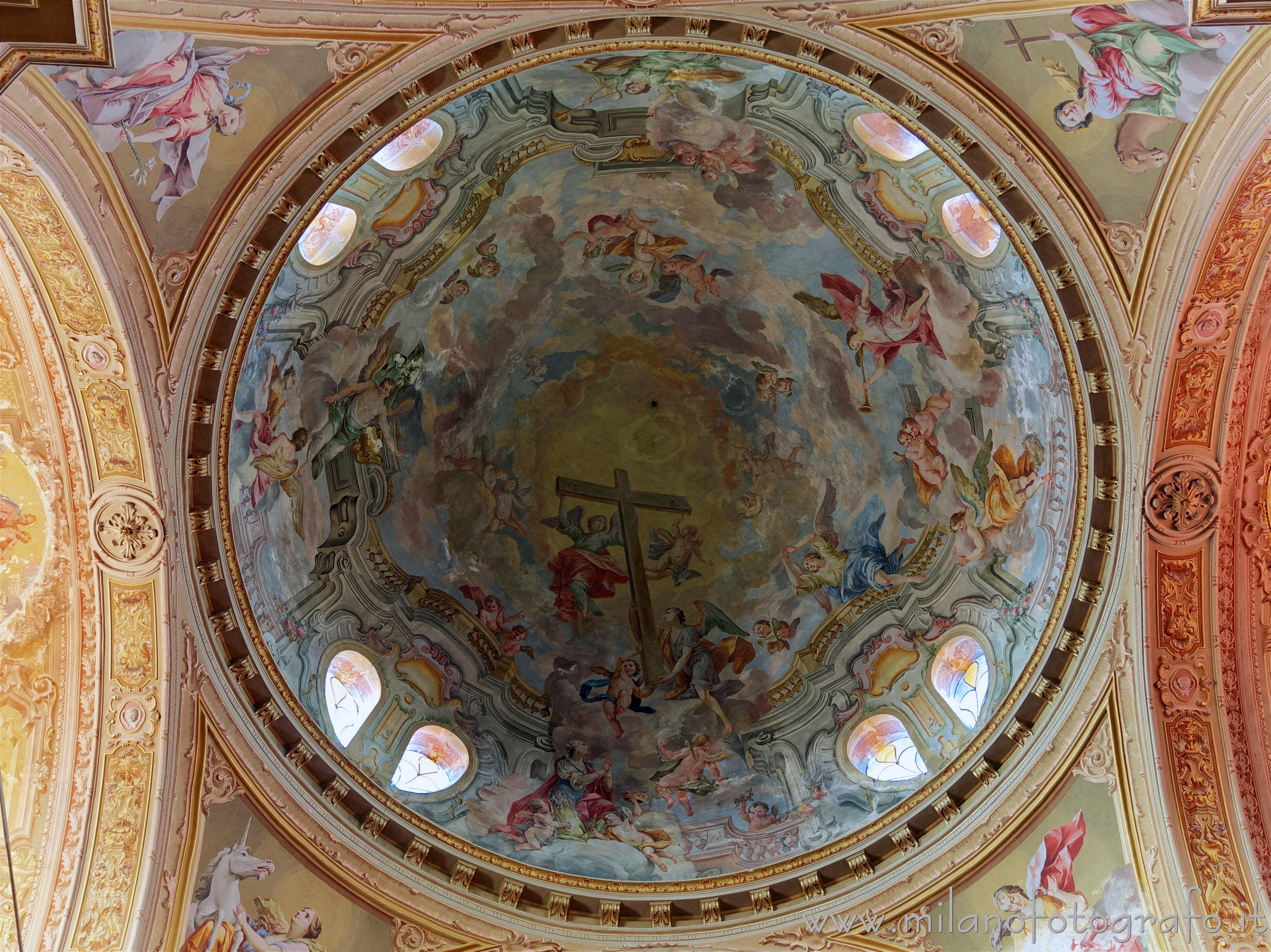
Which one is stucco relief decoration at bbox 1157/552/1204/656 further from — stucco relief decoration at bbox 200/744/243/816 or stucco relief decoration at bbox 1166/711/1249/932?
stucco relief decoration at bbox 200/744/243/816

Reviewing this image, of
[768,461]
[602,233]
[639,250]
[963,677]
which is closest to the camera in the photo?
[963,677]

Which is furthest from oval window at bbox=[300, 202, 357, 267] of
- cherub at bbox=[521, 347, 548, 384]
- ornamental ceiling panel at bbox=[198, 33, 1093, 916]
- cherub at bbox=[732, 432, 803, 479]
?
cherub at bbox=[732, 432, 803, 479]

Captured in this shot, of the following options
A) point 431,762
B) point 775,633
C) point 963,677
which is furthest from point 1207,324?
point 431,762

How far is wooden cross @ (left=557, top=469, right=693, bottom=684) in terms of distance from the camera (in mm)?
20516

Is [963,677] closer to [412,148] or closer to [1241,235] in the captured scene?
[1241,235]

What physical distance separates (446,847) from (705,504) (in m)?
8.12

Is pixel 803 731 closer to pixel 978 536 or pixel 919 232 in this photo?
pixel 978 536

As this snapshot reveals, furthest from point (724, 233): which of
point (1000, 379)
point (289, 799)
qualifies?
point (289, 799)

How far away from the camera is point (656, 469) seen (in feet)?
69.9

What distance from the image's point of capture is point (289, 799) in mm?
14672

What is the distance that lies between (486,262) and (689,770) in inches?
342

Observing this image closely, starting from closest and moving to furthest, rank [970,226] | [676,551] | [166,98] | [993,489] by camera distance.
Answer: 1. [166,98]
2. [970,226]
3. [993,489]
4. [676,551]

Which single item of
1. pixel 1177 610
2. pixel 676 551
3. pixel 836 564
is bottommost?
pixel 1177 610
